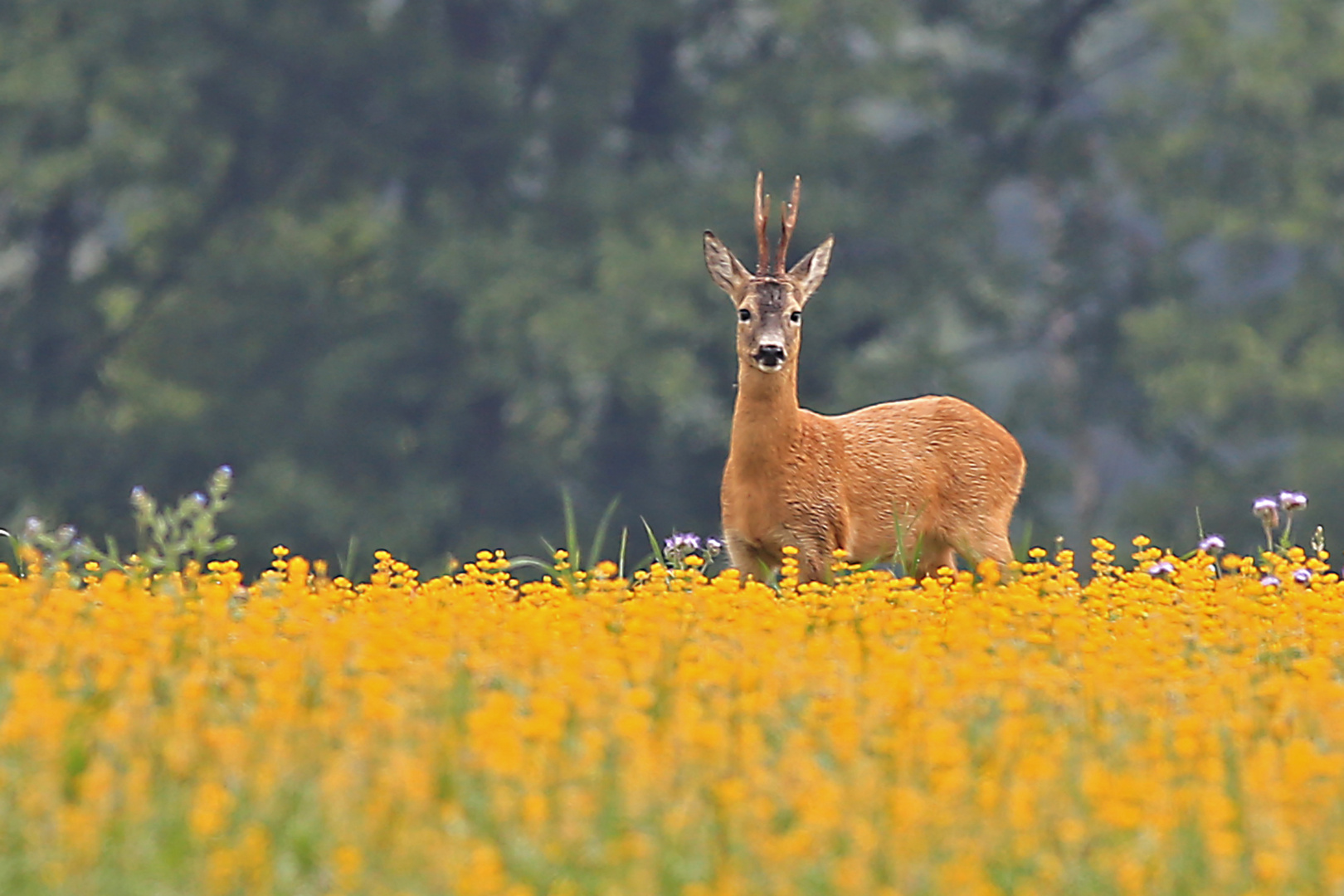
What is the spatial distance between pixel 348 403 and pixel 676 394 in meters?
3.43

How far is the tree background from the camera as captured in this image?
20.5 meters

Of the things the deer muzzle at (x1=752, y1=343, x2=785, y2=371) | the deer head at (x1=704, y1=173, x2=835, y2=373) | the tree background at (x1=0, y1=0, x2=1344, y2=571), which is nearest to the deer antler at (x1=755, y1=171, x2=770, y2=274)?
the deer head at (x1=704, y1=173, x2=835, y2=373)

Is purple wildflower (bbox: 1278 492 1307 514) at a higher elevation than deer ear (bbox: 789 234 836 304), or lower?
lower

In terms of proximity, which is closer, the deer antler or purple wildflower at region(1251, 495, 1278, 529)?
purple wildflower at region(1251, 495, 1278, 529)

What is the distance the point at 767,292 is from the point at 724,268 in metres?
0.35

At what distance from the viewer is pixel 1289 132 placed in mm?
22312

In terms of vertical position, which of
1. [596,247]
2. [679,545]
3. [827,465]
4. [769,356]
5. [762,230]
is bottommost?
[679,545]

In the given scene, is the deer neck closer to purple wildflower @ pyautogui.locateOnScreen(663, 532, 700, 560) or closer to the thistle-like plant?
purple wildflower @ pyautogui.locateOnScreen(663, 532, 700, 560)

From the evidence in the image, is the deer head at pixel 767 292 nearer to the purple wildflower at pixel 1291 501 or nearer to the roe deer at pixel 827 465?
the roe deer at pixel 827 465

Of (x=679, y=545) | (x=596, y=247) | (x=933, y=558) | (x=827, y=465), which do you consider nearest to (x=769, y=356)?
(x=827, y=465)

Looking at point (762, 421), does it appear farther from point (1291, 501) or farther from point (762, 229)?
point (1291, 501)

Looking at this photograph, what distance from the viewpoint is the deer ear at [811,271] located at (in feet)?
27.7

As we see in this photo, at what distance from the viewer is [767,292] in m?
8.23

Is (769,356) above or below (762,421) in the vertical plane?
above
